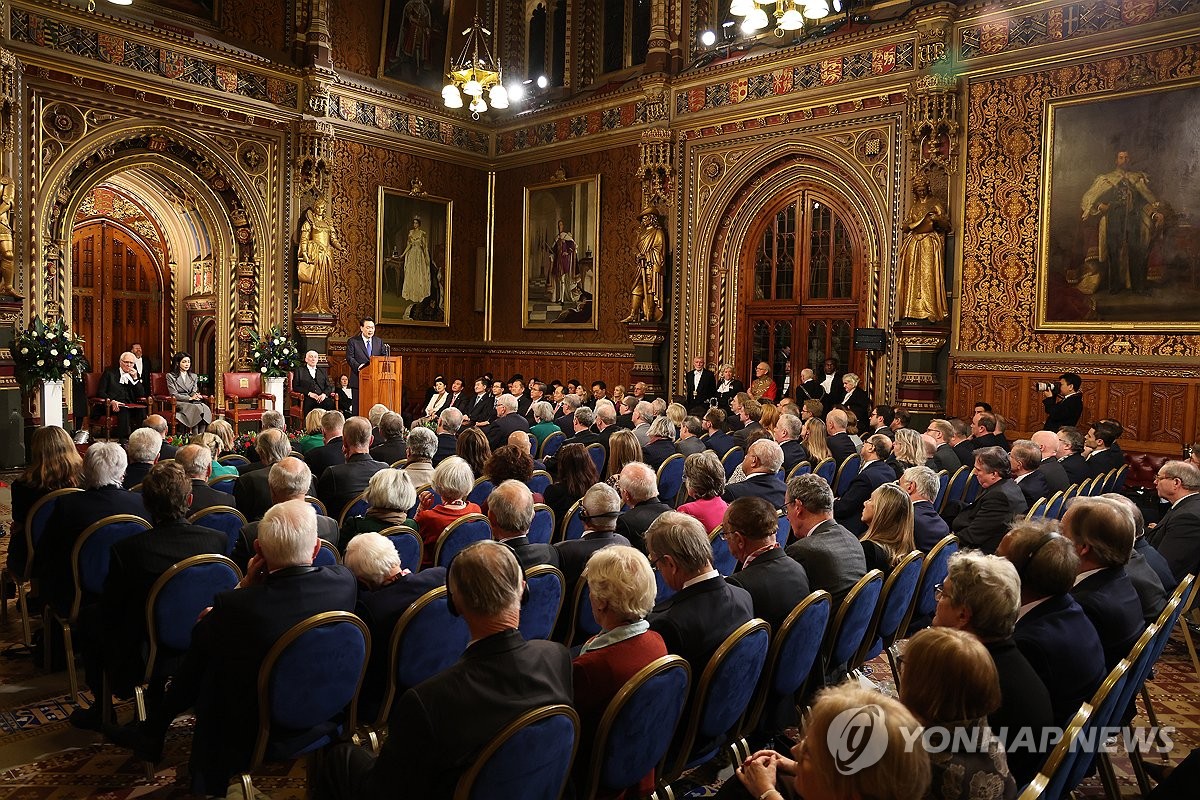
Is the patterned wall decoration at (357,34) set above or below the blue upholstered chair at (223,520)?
above

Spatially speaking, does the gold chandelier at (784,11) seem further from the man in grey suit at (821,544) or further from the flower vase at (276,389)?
the flower vase at (276,389)

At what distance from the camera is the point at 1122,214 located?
1041 cm

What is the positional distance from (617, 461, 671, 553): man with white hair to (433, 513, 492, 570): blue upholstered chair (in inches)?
29.1

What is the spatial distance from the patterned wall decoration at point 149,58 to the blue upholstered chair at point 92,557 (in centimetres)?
1079

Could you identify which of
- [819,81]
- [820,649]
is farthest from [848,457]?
[819,81]

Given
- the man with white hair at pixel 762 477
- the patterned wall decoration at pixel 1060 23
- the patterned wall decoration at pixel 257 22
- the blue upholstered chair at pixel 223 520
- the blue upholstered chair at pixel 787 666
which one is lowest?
the blue upholstered chair at pixel 787 666

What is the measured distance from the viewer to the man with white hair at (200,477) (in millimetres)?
4902

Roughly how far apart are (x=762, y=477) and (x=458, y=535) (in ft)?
6.94

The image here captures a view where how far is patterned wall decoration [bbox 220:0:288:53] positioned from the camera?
46.5 feet

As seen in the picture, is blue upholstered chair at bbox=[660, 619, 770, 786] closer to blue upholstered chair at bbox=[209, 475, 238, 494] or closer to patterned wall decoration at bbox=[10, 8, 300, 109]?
blue upholstered chair at bbox=[209, 475, 238, 494]

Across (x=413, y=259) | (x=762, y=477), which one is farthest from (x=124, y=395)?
(x=762, y=477)

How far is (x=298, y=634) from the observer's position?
9.25ft

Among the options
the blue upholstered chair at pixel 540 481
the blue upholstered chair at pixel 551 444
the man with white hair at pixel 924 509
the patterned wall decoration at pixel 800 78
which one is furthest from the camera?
the patterned wall decoration at pixel 800 78

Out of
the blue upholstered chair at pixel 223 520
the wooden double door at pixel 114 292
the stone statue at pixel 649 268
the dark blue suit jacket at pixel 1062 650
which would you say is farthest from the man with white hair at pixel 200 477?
the wooden double door at pixel 114 292
